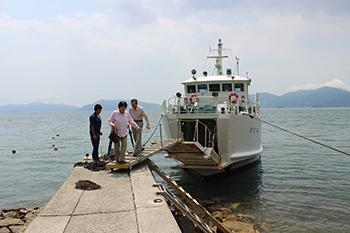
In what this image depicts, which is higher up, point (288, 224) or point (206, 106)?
point (206, 106)

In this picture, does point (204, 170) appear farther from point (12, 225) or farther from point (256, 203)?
point (12, 225)

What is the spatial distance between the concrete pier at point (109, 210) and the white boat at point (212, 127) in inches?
173

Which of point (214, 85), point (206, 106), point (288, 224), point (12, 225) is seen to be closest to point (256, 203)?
point (288, 224)

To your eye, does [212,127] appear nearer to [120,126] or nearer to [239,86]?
[239,86]

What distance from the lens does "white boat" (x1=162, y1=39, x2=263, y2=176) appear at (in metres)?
10.6

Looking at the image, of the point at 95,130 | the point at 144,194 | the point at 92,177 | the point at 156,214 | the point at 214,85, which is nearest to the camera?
the point at 156,214

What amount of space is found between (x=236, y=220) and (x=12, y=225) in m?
6.40

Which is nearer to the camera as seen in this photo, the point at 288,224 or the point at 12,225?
the point at 12,225

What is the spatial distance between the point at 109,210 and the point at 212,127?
8.24m

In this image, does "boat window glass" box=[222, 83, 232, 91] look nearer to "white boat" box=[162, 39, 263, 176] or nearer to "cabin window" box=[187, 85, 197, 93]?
"white boat" box=[162, 39, 263, 176]

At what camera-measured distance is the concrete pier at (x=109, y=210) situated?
13.0 feet

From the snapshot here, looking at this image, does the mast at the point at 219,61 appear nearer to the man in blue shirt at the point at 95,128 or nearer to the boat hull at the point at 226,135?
the boat hull at the point at 226,135

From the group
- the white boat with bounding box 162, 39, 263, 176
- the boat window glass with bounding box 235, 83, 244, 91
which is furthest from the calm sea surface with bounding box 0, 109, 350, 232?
the boat window glass with bounding box 235, 83, 244, 91

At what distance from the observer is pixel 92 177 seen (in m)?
6.41
